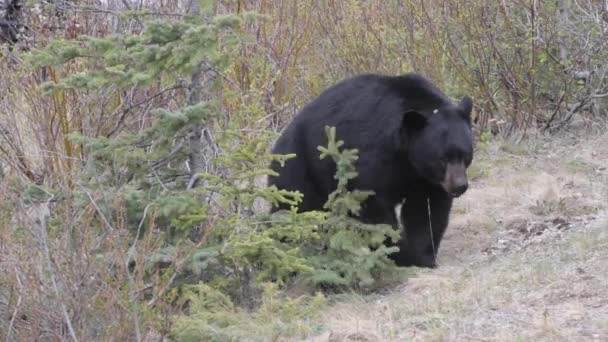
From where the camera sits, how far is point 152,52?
6699 mm

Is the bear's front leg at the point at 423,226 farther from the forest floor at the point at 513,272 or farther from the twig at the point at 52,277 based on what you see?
the twig at the point at 52,277

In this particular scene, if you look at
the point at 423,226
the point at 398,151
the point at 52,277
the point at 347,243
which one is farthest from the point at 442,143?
the point at 52,277

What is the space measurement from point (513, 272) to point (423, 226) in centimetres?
156

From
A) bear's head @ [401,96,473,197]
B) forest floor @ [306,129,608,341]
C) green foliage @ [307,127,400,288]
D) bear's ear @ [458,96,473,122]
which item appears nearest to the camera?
forest floor @ [306,129,608,341]

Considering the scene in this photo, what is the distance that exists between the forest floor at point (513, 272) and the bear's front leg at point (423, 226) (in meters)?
0.19

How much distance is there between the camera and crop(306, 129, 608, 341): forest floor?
18.6 feet

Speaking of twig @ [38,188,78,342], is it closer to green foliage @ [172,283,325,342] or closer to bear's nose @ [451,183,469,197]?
green foliage @ [172,283,325,342]

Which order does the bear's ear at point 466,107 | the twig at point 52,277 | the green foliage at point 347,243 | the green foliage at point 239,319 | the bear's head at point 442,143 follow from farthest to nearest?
the bear's ear at point 466,107 → the bear's head at point 442,143 → the green foliage at point 347,243 → the green foliage at point 239,319 → the twig at point 52,277

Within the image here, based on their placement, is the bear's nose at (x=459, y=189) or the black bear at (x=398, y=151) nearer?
the bear's nose at (x=459, y=189)

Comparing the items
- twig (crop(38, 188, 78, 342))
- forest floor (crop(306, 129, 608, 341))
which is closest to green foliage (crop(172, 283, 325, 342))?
forest floor (crop(306, 129, 608, 341))

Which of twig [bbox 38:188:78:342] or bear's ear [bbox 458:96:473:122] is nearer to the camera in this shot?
twig [bbox 38:188:78:342]

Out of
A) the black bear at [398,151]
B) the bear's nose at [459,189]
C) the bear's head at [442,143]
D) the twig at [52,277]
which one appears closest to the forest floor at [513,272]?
Answer: the black bear at [398,151]

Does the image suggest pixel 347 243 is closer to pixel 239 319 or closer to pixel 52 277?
pixel 239 319

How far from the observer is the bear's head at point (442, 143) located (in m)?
8.02
